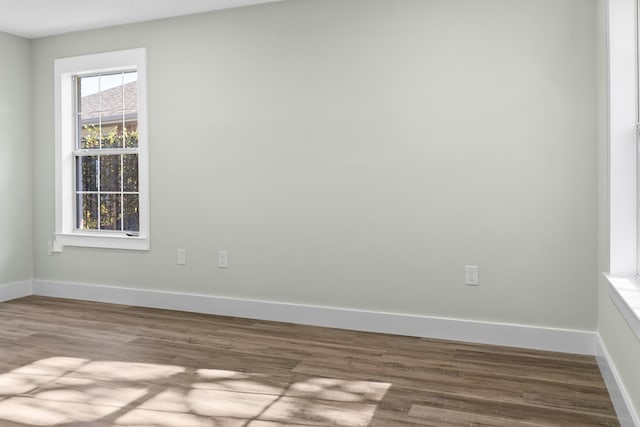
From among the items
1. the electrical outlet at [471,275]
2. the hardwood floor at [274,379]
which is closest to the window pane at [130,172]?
the hardwood floor at [274,379]

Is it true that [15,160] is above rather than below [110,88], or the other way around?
below

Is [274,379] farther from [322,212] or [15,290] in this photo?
[15,290]

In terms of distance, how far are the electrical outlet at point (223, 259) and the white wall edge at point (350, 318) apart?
0.89 feet

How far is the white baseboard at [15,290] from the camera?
4.99 m

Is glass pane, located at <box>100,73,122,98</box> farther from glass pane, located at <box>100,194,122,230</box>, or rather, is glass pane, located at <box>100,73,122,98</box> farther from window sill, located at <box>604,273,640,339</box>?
window sill, located at <box>604,273,640,339</box>

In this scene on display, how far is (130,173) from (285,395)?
294 centimetres

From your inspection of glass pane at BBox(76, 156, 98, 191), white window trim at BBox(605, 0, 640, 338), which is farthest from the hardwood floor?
glass pane at BBox(76, 156, 98, 191)

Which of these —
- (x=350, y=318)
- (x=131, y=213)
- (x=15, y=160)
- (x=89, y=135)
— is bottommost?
(x=350, y=318)

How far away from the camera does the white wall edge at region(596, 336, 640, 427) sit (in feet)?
7.20

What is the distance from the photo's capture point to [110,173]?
5.01 metres

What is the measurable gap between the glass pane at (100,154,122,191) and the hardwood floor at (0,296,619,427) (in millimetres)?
1424

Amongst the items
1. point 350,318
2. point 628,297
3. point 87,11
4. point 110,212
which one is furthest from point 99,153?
point 628,297

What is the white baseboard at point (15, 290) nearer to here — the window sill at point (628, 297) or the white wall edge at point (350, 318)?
the white wall edge at point (350, 318)

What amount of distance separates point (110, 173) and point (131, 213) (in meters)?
0.45
